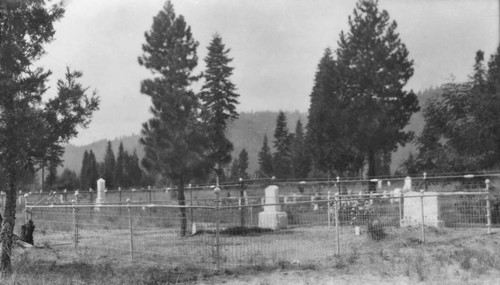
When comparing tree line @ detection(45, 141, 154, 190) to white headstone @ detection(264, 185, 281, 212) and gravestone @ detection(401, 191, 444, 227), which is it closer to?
white headstone @ detection(264, 185, 281, 212)

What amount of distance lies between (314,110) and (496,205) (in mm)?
29195

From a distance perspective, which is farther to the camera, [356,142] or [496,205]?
[356,142]

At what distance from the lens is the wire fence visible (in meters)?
12.0

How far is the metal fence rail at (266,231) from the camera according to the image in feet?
39.5

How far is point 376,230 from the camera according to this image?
14.8 meters

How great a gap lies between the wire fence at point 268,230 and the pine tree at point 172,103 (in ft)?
8.97

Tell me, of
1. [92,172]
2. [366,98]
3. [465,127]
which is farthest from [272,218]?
[92,172]

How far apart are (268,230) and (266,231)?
158 millimetres

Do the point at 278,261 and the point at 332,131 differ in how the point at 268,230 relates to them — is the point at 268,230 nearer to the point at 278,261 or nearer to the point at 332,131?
the point at 278,261

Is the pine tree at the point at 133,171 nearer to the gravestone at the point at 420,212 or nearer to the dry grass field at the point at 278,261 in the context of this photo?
the gravestone at the point at 420,212

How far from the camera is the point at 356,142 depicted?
42625mm

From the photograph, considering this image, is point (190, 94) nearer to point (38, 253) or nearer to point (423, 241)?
point (38, 253)

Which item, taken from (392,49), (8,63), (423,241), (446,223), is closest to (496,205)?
(446,223)

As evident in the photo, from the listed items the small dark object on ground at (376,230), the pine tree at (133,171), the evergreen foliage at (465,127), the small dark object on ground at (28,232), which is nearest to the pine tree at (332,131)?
the evergreen foliage at (465,127)
